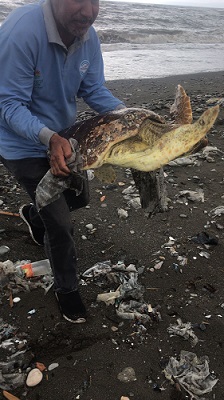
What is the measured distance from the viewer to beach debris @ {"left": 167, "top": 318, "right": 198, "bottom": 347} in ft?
9.31

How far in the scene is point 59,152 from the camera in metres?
2.40

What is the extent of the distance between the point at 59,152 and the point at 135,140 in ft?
1.70

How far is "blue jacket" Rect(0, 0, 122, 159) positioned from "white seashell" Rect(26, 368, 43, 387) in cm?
151

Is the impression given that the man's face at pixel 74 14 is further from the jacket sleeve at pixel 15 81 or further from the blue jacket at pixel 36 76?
the jacket sleeve at pixel 15 81

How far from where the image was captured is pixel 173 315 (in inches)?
121

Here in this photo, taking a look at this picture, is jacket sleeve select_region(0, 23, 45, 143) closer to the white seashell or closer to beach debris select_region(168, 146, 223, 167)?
the white seashell

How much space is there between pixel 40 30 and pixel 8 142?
83 cm

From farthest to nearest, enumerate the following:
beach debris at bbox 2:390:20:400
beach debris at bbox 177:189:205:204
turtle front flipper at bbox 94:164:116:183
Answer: beach debris at bbox 177:189:205:204 → turtle front flipper at bbox 94:164:116:183 → beach debris at bbox 2:390:20:400

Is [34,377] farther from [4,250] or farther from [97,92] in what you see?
[97,92]

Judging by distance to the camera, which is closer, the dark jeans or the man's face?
the man's face

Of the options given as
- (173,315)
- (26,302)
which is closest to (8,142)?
(26,302)

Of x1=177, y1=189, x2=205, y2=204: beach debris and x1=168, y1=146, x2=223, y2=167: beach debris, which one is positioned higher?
x1=177, y1=189, x2=205, y2=204: beach debris

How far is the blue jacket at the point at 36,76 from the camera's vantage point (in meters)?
2.51

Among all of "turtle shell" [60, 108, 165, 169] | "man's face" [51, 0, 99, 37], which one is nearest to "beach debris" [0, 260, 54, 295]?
"turtle shell" [60, 108, 165, 169]
